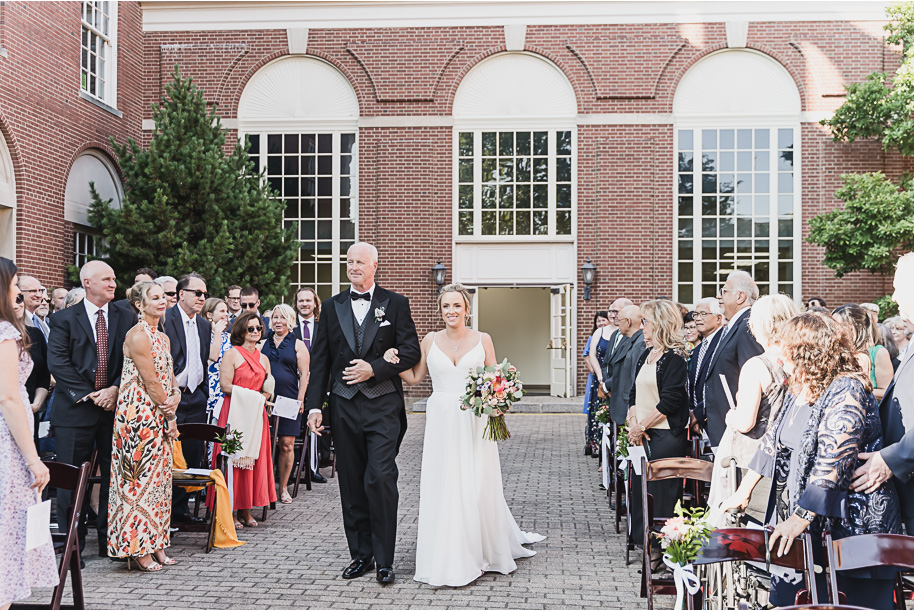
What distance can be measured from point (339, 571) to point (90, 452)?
2.15 m

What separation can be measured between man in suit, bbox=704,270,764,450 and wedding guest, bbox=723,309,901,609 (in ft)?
7.34

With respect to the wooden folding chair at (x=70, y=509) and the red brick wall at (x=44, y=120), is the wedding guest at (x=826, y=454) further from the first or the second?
the red brick wall at (x=44, y=120)

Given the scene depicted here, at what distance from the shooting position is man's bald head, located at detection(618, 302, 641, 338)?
340 inches

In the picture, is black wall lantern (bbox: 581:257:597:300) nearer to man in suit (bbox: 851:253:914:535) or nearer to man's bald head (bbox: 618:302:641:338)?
man's bald head (bbox: 618:302:641:338)

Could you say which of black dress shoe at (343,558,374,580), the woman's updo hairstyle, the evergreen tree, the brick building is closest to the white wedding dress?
black dress shoe at (343,558,374,580)

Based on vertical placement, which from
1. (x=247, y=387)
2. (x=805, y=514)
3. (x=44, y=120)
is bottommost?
(x=805, y=514)

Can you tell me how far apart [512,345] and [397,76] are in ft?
28.5

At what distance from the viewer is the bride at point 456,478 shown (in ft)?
18.0

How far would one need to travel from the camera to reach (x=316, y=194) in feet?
59.7

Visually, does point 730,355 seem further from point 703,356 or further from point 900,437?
point 900,437

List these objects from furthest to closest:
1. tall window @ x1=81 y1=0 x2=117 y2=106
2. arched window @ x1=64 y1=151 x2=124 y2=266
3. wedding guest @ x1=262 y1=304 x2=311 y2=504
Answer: tall window @ x1=81 y1=0 x2=117 y2=106
arched window @ x1=64 y1=151 x2=124 y2=266
wedding guest @ x1=262 y1=304 x2=311 y2=504

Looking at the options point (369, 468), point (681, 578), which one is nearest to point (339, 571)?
point (369, 468)

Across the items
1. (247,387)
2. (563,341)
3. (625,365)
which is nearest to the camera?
(247,387)

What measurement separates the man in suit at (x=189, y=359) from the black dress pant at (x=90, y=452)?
900 mm
